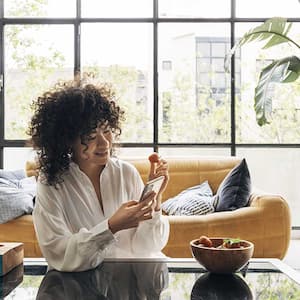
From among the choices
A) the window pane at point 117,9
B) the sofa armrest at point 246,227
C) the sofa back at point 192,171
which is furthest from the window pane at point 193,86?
the sofa armrest at point 246,227

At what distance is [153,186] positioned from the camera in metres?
1.41

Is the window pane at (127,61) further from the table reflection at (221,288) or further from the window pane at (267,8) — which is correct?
the table reflection at (221,288)

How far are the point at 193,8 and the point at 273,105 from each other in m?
1.31

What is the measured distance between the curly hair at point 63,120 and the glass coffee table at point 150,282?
0.33 meters

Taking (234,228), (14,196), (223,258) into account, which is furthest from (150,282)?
(14,196)

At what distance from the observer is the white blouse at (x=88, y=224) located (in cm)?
139

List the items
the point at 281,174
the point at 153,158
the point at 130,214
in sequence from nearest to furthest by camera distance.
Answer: the point at 130,214 < the point at 153,158 < the point at 281,174

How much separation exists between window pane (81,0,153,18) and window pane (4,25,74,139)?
279mm

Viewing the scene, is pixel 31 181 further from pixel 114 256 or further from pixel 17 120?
pixel 114 256

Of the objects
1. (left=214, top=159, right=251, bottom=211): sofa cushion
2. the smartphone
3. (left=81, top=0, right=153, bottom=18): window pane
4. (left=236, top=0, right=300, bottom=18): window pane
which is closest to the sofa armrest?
(left=214, top=159, right=251, bottom=211): sofa cushion

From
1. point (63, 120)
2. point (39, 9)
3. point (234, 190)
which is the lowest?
point (234, 190)

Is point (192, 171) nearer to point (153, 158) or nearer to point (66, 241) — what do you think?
point (153, 158)

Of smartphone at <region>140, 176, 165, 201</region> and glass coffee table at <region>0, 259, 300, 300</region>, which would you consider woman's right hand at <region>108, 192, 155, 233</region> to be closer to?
smartphone at <region>140, 176, 165, 201</region>

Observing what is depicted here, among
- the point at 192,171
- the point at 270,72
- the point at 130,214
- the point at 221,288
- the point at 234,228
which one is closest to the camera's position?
the point at 221,288
